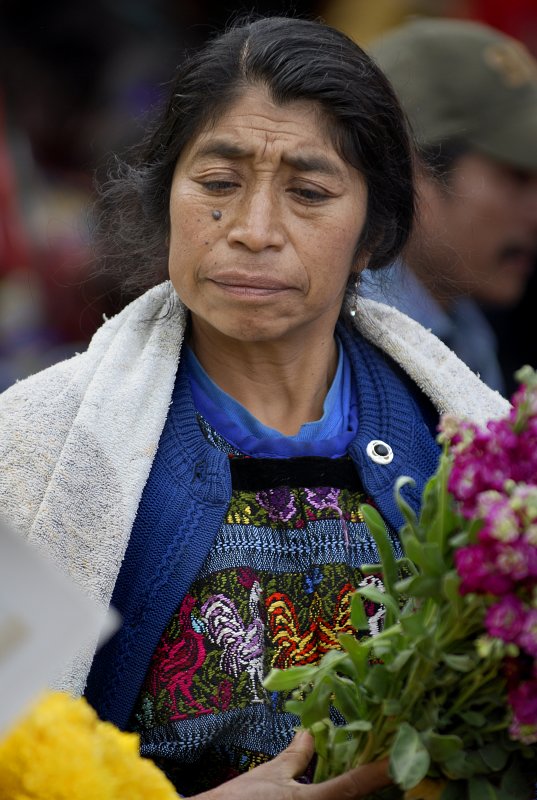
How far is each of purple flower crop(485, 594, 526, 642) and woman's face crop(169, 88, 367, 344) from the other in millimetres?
963

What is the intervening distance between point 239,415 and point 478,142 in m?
1.81

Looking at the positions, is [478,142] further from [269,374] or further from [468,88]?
[269,374]

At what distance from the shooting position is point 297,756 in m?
1.97

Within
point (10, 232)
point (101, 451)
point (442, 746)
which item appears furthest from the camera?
point (10, 232)

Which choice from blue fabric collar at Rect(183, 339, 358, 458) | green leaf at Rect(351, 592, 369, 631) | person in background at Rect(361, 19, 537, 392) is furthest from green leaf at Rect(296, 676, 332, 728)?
person in background at Rect(361, 19, 537, 392)

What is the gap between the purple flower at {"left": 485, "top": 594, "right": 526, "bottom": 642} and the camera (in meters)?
1.59

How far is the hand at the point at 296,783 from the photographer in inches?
73.0

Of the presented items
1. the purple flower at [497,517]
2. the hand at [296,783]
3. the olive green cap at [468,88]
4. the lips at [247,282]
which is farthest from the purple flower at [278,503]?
the olive green cap at [468,88]

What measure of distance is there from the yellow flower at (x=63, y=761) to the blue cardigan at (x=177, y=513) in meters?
0.70

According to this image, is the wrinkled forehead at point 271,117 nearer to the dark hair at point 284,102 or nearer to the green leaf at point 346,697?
the dark hair at point 284,102

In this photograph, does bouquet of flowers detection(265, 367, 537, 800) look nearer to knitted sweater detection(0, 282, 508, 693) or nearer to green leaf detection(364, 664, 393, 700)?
green leaf detection(364, 664, 393, 700)

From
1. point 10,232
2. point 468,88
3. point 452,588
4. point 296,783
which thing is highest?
point 468,88

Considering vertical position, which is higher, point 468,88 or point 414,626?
point 468,88

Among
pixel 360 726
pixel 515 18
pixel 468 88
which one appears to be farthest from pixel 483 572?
pixel 515 18
